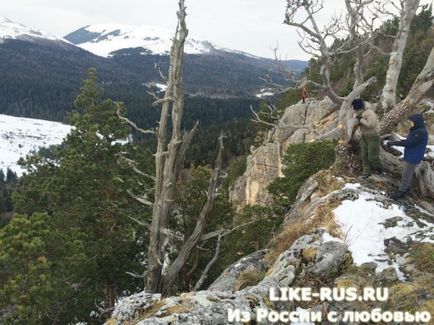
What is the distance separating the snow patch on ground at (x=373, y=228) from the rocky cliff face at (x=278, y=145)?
21.6m

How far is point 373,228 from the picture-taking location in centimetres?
816

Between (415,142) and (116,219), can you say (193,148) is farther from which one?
(415,142)

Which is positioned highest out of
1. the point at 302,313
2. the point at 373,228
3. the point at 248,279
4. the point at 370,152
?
the point at 370,152

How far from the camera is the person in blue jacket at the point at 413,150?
9.20m

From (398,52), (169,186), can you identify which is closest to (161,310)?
(169,186)

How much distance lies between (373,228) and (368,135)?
2.56 metres

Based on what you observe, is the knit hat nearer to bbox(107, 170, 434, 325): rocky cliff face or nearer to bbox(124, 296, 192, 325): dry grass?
bbox(107, 170, 434, 325): rocky cliff face

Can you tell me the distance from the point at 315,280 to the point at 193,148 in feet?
266

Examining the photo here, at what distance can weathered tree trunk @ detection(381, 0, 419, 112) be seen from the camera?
1284cm

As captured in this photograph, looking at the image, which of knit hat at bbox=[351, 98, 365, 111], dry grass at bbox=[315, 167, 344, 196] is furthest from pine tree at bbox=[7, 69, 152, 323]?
knit hat at bbox=[351, 98, 365, 111]

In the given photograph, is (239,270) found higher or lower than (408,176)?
lower

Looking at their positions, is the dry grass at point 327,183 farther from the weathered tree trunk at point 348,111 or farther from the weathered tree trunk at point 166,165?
the weathered tree trunk at point 166,165

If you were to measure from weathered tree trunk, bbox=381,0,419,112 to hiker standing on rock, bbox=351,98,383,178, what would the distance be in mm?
3644

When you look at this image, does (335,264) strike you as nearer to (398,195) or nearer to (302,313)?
(302,313)
